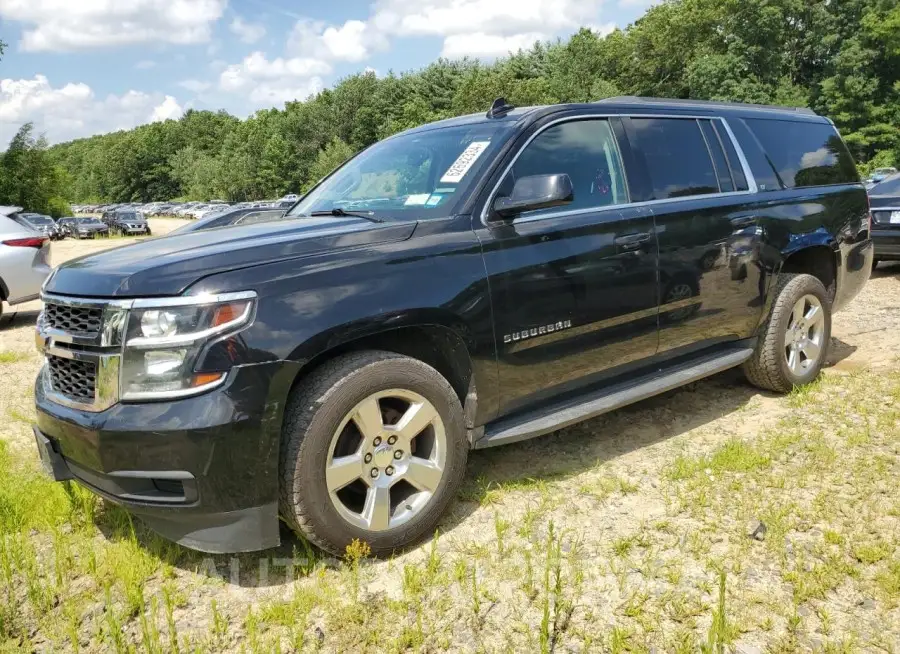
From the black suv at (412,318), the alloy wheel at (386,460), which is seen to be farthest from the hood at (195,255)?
the alloy wheel at (386,460)

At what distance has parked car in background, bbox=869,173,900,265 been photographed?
9657 millimetres

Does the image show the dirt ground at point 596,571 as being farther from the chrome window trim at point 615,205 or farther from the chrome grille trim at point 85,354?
the chrome window trim at point 615,205

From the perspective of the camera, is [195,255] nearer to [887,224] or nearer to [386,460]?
[386,460]

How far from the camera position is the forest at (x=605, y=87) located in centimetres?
4469

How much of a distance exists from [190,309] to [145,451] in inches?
21.0

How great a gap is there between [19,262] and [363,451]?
7.42 metres

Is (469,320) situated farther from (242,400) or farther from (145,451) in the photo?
(145,451)

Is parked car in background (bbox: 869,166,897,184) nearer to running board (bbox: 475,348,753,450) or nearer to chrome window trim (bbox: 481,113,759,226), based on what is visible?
chrome window trim (bbox: 481,113,759,226)

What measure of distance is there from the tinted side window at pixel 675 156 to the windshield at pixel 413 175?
939mm

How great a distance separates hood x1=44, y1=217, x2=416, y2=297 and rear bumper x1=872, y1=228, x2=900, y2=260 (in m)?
9.01

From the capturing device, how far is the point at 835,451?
3.93 meters

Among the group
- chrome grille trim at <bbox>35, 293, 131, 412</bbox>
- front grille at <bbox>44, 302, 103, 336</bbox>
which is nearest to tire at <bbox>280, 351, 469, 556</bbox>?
chrome grille trim at <bbox>35, 293, 131, 412</bbox>

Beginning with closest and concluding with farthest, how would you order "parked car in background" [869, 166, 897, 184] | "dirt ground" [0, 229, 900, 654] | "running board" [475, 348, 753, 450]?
"dirt ground" [0, 229, 900, 654] → "running board" [475, 348, 753, 450] → "parked car in background" [869, 166, 897, 184]

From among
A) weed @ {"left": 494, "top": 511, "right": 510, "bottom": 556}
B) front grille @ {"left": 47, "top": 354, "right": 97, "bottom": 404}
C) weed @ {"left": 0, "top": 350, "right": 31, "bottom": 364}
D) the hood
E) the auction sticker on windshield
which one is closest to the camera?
the hood
